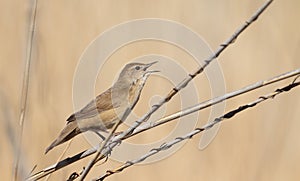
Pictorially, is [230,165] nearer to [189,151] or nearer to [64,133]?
[189,151]

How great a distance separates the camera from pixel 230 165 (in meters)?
2.14

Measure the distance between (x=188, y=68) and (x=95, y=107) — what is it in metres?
0.99

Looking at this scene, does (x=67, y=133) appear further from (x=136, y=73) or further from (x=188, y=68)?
(x=188, y=68)

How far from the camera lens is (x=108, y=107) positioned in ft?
5.53

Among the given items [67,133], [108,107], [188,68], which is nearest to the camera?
[67,133]

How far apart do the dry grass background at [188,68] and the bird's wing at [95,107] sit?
0.19m

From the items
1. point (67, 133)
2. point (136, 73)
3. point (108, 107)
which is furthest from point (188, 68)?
point (67, 133)

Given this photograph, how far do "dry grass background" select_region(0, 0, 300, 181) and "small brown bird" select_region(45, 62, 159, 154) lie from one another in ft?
0.67

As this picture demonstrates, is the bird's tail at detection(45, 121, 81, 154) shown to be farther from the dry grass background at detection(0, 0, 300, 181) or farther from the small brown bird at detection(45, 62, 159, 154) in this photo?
the dry grass background at detection(0, 0, 300, 181)

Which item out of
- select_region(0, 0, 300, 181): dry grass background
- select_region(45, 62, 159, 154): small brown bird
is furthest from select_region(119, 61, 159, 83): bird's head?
select_region(0, 0, 300, 181): dry grass background

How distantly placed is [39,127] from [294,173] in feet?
3.32

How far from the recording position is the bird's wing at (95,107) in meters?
1.60

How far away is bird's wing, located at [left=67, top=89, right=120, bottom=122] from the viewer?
1603 mm

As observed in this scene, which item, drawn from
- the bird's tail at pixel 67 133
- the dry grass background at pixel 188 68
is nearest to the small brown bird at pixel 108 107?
the bird's tail at pixel 67 133
